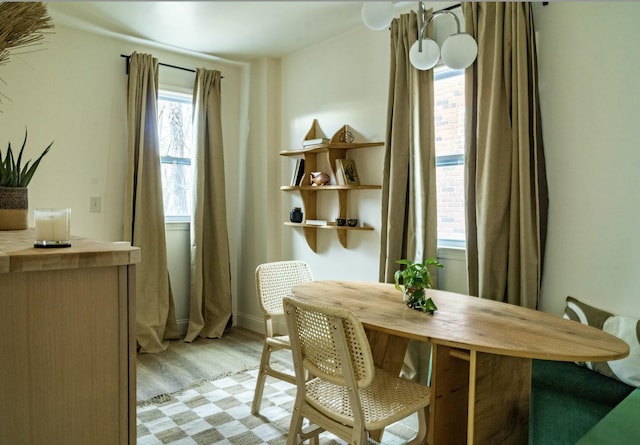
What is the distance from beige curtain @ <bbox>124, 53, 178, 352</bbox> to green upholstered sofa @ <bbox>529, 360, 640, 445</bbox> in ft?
8.83

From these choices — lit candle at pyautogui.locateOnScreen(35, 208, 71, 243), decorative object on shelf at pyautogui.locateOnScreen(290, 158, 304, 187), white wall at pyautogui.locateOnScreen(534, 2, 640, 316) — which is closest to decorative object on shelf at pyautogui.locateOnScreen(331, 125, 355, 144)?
decorative object on shelf at pyautogui.locateOnScreen(290, 158, 304, 187)

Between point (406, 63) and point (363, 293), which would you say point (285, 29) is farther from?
point (406, 63)

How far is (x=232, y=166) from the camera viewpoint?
159 inches

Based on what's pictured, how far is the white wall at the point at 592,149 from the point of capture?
6.58ft

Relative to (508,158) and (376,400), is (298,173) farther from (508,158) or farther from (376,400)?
(376,400)

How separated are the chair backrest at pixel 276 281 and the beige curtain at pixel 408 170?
1.91ft

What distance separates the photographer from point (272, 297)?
2434 mm

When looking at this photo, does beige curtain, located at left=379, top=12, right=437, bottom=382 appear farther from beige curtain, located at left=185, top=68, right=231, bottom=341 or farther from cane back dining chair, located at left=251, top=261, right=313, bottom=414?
beige curtain, located at left=185, top=68, right=231, bottom=341

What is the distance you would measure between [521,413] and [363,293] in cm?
86

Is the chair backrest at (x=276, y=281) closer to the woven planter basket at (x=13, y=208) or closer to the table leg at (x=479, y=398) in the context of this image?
the table leg at (x=479, y=398)

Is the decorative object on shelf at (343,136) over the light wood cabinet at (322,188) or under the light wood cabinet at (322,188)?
over

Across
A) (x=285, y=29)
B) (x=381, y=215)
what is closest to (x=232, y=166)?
(x=381, y=215)

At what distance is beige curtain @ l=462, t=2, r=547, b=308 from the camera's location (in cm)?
223

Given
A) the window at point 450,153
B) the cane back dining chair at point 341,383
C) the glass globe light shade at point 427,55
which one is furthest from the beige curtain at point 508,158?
the cane back dining chair at point 341,383
